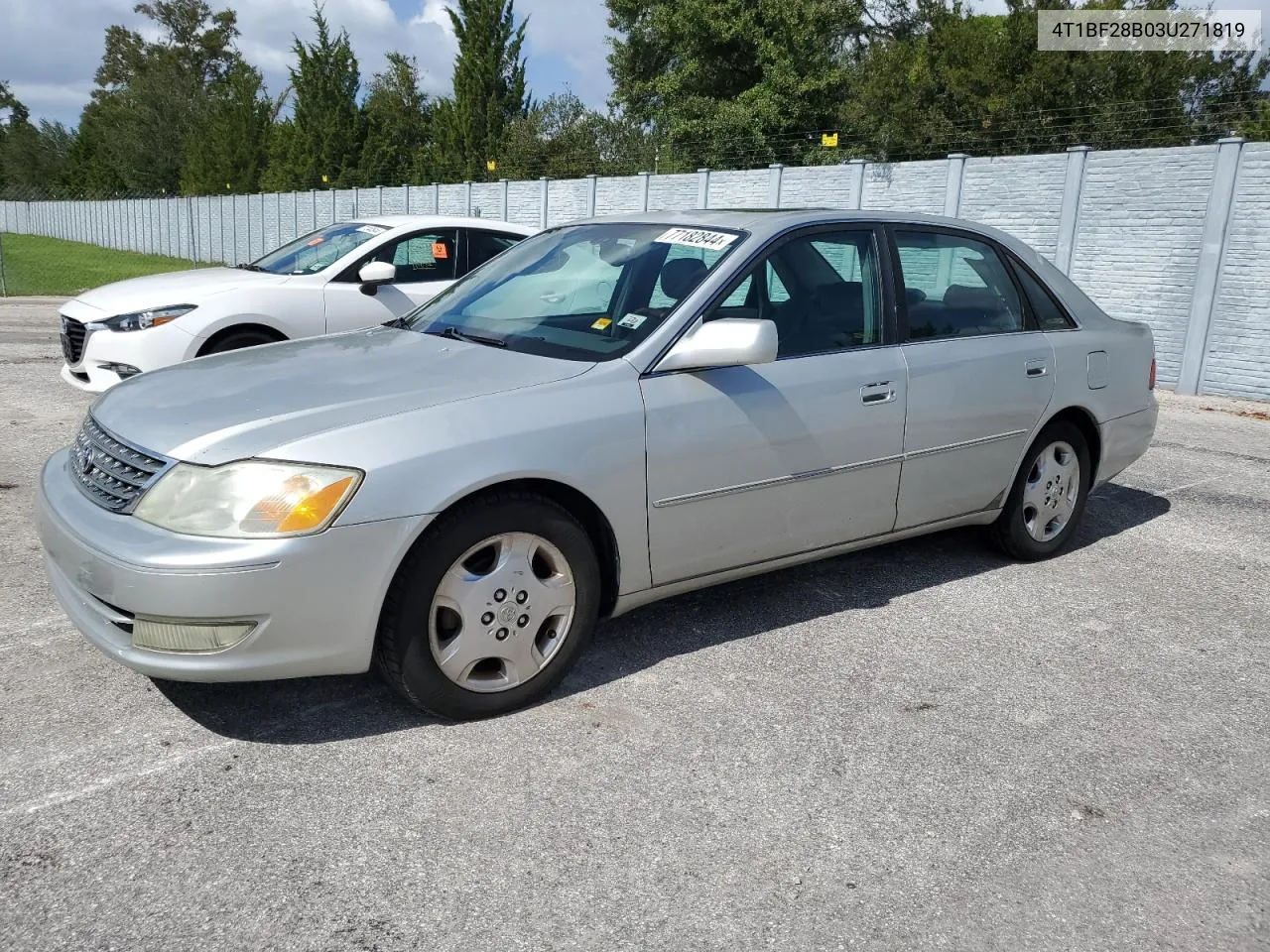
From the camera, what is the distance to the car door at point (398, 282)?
7.86 m

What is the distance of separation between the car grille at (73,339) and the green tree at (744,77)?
28.6 metres

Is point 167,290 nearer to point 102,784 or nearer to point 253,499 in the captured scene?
point 253,499

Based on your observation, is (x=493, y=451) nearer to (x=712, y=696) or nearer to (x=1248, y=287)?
(x=712, y=696)

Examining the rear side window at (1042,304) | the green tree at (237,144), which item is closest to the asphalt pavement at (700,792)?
the rear side window at (1042,304)

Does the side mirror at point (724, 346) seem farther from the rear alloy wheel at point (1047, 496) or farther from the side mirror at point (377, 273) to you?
the side mirror at point (377, 273)

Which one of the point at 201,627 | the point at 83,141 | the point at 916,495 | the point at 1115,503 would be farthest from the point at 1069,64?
the point at 83,141

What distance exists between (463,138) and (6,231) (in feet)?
128

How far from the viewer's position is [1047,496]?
16.7 ft

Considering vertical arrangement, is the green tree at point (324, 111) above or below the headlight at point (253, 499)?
above

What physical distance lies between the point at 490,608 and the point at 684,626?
44.9 inches

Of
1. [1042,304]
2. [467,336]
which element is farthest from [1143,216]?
[467,336]

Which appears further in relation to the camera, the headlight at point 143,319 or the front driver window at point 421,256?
the front driver window at point 421,256

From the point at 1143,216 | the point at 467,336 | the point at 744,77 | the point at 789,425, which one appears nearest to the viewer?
the point at 789,425

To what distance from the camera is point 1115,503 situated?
6.30m
